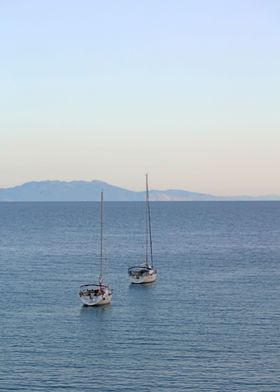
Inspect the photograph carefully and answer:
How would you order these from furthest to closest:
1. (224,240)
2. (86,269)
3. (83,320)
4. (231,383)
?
(224,240)
(86,269)
(83,320)
(231,383)

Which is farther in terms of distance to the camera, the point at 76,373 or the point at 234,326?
the point at 234,326

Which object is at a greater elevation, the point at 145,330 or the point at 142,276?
the point at 142,276

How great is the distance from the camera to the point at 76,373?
62625 mm

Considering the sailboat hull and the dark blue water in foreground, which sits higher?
the sailboat hull

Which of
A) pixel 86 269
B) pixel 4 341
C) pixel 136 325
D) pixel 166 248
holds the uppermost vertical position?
pixel 166 248

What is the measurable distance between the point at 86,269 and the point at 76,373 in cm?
6852

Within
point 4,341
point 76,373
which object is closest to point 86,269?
point 4,341

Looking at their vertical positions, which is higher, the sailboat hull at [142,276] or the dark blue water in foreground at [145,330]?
the sailboat hull at [142,276]

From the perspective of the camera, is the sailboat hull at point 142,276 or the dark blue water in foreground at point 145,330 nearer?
the dark blue water in foreground at point 145,330

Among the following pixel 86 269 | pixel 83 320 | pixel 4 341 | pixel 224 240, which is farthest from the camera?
pixel 224 240

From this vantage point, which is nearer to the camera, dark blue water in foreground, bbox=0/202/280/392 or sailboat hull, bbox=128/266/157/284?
dark blue water in foreground, bbox=0/202/280/392

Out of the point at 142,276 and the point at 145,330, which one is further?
the point at 142,276

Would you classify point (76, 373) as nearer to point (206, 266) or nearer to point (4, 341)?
point (4, 341)

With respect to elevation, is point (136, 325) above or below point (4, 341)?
above
